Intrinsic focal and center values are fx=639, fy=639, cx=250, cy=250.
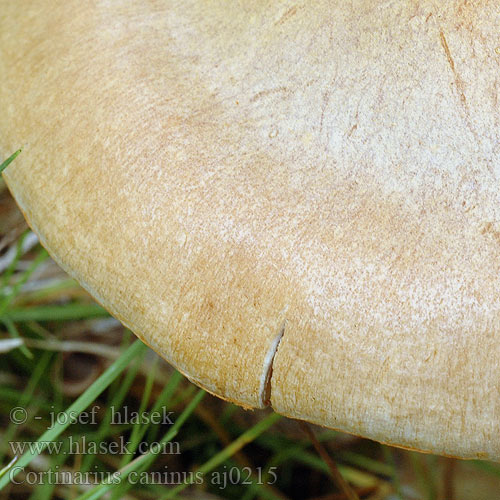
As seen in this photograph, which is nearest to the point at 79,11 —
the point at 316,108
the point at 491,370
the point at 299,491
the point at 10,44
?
the point at 10,44

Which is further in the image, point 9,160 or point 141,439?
point 141,439

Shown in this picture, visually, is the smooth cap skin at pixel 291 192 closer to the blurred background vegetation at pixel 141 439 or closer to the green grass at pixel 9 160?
the green grass at pixel 9 160

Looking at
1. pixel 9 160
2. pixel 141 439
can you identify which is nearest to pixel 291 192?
pixel 9 160

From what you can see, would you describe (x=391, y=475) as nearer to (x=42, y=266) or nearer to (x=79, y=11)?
(x=42, y=266)

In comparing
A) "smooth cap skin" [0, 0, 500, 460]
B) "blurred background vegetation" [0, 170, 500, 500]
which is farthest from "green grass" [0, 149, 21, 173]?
"blurred background vegetation" [0, 170, 500, 500]

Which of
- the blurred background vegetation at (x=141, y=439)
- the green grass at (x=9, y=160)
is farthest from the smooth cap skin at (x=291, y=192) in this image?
the blurred background vegetation at (x=141, y=439)

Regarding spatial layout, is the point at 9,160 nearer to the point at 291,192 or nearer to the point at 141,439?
the point at 291,192
